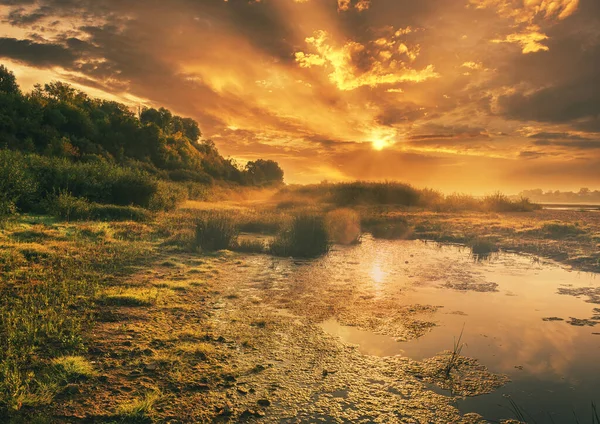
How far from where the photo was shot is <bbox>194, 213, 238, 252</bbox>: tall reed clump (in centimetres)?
1163

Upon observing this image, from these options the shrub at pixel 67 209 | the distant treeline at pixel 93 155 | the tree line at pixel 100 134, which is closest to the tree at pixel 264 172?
the distant treeline at pixel 93 155

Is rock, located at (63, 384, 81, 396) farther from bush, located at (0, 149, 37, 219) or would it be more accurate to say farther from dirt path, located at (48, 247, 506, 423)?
bush, located at (0, 149, 37, 219)

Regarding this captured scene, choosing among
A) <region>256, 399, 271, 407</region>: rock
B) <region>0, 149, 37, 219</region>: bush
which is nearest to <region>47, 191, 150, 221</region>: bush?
<region>0, 149, 37, 219</region>: bush

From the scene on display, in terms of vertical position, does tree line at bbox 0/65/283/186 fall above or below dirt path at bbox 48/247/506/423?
above

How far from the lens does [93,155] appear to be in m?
32.2

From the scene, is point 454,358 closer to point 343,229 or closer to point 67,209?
point 343,229

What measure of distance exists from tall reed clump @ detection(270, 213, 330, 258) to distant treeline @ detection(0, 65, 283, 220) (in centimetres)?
829

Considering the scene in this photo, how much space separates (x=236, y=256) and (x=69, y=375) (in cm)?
732

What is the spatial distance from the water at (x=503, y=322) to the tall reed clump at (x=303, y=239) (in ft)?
2.44

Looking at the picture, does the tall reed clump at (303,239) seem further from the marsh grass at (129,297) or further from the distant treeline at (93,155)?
the distant treeline at (93,155)

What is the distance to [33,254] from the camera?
25.4 feet

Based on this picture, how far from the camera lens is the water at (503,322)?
386 centimetres

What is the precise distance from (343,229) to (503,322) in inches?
399

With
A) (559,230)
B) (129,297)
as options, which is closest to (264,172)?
(559,230)
